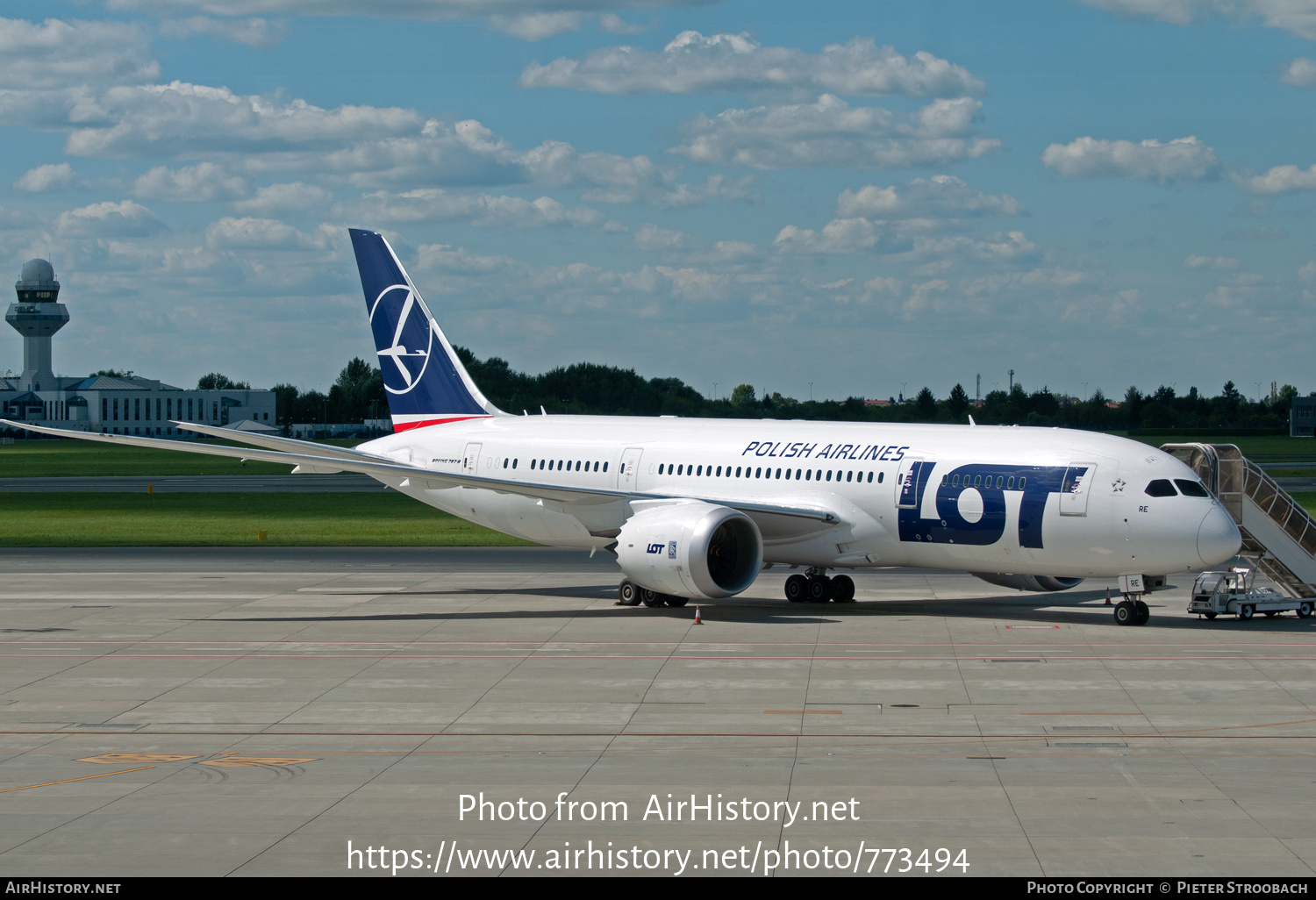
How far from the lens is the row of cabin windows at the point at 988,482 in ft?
103

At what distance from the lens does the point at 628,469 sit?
37.5m

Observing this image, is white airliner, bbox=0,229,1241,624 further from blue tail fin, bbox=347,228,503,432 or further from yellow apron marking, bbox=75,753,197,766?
yellow apron marking, bbox=75,753,197,766

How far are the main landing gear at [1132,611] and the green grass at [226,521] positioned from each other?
2716 centimetres

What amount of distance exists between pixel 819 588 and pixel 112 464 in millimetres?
107057

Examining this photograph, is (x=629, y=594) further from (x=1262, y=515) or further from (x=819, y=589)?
(x=1262, y=515)

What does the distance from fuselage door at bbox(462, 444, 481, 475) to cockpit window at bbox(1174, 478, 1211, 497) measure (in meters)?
19.4

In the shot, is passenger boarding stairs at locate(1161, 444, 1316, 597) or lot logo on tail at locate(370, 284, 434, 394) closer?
passenger boarding stairs at locate(1161, 444, 1316, 597)

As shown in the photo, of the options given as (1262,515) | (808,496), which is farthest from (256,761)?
(1262,515)

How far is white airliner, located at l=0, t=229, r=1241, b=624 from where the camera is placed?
30.4 meters

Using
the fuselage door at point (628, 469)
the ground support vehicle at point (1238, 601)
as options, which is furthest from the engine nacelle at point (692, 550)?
the ground support vehicle at point (1238, 601)

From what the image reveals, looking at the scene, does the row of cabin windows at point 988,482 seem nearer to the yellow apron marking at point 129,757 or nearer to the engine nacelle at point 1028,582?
the engine nacelle at point 1028,582

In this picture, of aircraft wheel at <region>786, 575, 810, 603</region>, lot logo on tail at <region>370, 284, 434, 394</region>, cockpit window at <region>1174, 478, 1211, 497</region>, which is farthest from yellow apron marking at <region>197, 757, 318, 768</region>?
lot logo on tail at <region>370, 284, 434, 394</region>
